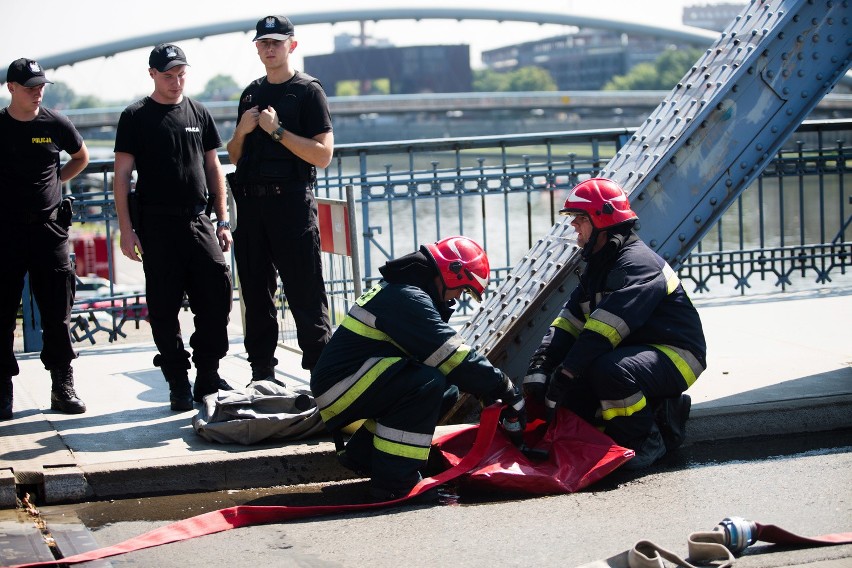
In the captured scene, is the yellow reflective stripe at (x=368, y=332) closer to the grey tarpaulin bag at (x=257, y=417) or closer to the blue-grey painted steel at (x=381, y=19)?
the grey tarpaulin bag at (x=257, y=417)

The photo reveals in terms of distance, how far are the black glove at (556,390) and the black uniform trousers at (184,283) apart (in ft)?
6.32

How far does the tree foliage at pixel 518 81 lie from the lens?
148m

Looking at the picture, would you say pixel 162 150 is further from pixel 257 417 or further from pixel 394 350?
pixel 394 350

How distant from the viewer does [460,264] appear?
17.4 ft

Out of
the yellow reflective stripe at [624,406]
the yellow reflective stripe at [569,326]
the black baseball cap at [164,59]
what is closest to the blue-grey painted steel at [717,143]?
the yellow reflective stripe at [569,326]

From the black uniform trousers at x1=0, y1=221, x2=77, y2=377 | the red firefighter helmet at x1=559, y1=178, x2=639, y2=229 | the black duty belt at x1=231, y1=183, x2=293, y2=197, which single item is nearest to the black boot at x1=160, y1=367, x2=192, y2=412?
the black uniform trousers at x1=0, y1=221, x2=77, y2=377

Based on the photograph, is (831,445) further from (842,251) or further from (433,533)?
(842,251)

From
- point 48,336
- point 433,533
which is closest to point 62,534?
point 433,533

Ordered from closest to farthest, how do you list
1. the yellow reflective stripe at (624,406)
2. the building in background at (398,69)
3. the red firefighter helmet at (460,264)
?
the red firefighter helmet at (460,264), the yellow reflective stripe at (624,406), the building in background at (398,69)

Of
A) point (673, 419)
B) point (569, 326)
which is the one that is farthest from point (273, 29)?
point (673, 419)

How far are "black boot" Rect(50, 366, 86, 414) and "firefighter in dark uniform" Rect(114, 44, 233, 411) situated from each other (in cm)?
52

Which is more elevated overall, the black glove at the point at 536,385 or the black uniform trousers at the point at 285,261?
the black uniform trousers at the point at 285,261

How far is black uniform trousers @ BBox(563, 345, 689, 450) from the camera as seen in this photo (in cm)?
540

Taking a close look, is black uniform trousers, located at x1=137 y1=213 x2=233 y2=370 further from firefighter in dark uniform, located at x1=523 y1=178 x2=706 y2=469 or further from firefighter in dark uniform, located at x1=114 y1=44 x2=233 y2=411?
firefighter in dark uniform, located at x1=523 y1=178 x2=706 y2=469
